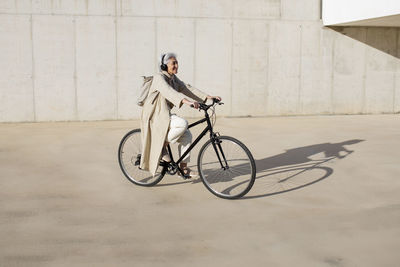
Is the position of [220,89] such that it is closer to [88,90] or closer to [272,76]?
[272,76]

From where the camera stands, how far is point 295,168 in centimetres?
705

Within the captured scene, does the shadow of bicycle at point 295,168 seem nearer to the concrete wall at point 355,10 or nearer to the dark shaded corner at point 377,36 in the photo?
the concrete wall at point 355,10

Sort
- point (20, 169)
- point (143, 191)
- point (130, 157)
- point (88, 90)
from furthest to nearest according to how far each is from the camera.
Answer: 1. point (88, 90)
2. point (20, 169)
3. point (130, 157)
4. point (143, 191)

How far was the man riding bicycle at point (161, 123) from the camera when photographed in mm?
5781

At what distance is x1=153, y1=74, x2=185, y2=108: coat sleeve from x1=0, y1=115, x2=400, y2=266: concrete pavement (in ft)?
3.29

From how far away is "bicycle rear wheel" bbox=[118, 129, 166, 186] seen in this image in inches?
243

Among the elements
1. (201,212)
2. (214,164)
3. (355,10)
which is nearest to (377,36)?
(355,10)

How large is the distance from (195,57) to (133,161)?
6.33 meters

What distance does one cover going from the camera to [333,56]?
43.3ft

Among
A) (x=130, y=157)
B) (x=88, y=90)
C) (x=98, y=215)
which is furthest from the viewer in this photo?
(x=88, y=90)

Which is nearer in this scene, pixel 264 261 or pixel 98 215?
pixel 264 261

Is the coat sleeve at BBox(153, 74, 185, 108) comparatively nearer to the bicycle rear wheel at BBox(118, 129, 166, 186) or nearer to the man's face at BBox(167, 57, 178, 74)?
the man's face at BBox(167, 57, 178, 74)

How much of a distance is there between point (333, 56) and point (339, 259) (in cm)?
998

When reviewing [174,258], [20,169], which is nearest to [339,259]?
[174,258]
